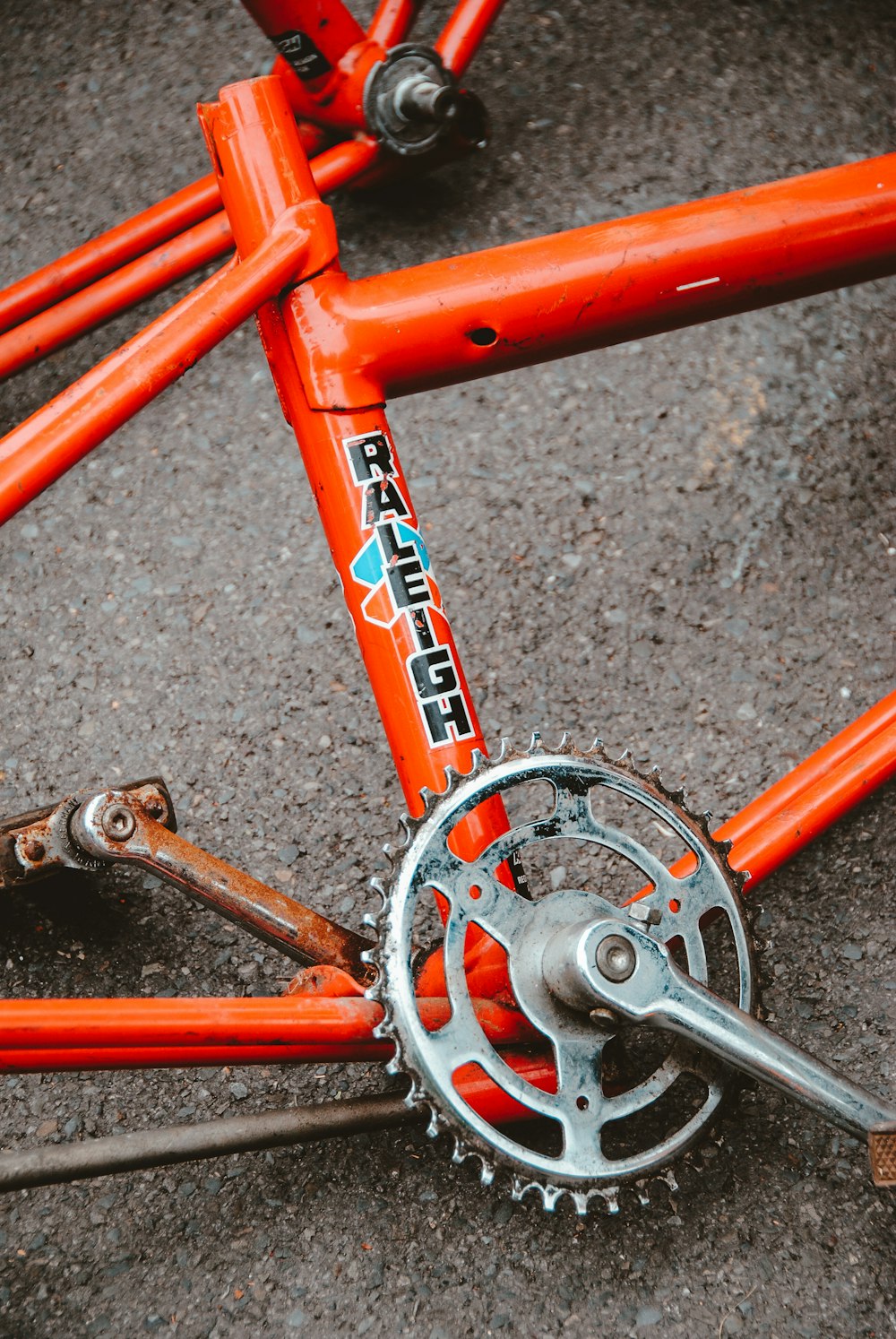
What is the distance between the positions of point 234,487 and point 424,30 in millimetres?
1054

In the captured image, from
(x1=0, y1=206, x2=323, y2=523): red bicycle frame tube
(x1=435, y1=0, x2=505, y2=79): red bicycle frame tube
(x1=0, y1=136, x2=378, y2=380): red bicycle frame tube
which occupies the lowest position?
(x1=0, y1=136, x2=378, y2=380): red bicycle frame tube

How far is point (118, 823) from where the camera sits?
1.27 meters

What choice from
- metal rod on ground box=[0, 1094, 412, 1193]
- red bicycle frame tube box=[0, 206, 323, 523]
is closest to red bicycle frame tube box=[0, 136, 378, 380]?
red bicycle frame tube box=[0, 206, 323, 523]

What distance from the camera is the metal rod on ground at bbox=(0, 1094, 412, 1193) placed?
1121mm

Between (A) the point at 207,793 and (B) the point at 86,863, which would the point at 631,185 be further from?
(B) the point at 86,863

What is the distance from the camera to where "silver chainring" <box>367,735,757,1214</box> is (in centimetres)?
106

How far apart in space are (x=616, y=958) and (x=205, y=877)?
482 millimetres

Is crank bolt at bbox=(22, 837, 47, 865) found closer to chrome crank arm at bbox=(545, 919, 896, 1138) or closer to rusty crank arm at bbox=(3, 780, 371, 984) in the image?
rusty crank arm at bbox=(3, 780, 371, 984)

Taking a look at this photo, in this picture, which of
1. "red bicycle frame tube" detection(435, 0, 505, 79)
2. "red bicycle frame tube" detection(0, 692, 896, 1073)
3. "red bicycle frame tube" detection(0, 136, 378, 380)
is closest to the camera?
"red bicycle frame tube" detection(0, 692, 896, 1073)

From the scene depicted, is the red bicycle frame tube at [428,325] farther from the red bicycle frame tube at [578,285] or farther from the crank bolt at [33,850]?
the crank bolt at [33,850]

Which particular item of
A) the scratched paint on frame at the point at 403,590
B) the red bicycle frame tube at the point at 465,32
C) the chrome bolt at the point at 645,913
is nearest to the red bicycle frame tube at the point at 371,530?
the scratched paint on frame at the point at 403,590

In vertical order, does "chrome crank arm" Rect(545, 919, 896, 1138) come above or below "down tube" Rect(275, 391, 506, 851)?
below

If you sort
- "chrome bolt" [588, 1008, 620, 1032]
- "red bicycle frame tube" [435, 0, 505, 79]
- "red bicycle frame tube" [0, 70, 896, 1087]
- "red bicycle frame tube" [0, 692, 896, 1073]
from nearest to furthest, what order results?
"red bicycle frame tube" [0, 692, 896, 1073] → "chrome bolt" [588, 1008, 620, 1032] → "red bicycle frame tube" [0, 70, 896, 1087] → "red bicycle frame tube" [435, 0, 505, 79]

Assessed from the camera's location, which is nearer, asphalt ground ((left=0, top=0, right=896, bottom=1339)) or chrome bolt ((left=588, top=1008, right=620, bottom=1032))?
chrome bolt ((left=588, top=1008, right=620, bottom=1032))
